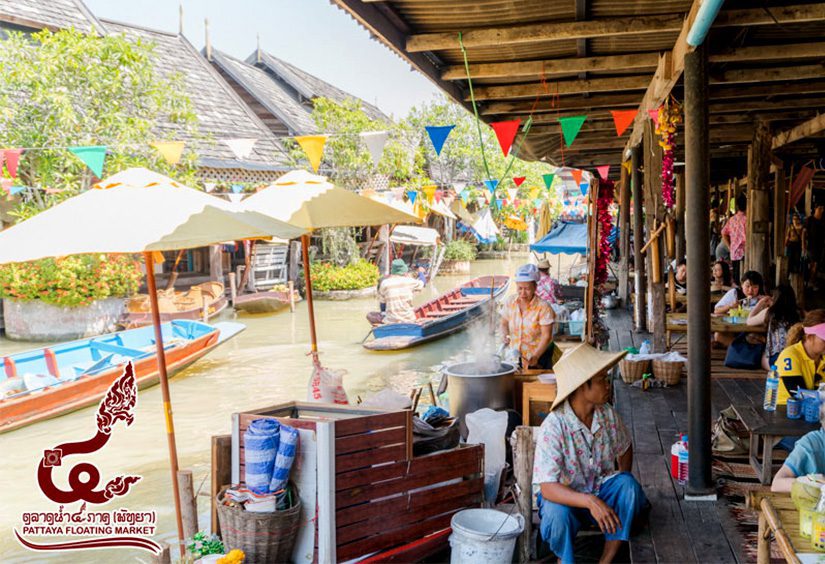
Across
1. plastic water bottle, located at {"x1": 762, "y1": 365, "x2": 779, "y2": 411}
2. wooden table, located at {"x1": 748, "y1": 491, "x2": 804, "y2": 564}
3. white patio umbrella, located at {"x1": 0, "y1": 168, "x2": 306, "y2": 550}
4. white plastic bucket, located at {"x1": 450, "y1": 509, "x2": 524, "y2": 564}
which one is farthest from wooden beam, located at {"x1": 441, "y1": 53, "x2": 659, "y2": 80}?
wooden table, located at {"x1": 748, "y1": 491, "x2": 804, "y2": 564}

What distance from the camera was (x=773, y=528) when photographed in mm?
2506

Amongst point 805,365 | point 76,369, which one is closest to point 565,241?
point 76,369

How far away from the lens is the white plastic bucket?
3.64 meters

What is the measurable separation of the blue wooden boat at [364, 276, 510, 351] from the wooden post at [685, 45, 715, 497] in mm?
9100

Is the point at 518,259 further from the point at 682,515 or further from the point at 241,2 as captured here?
the point at 241,2

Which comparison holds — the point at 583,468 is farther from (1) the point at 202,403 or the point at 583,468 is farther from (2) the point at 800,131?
(1) the point at 202,403

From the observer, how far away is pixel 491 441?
4.97 meters

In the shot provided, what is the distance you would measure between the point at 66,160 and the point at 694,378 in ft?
44.2

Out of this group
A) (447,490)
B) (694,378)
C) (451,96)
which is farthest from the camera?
(451,96)

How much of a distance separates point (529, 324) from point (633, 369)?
4.09 ft

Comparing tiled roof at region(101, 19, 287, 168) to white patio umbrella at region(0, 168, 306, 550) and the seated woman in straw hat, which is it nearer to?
white patio umbrella at region(0, 168, 306, 550)

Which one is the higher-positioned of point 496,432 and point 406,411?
point 406,411

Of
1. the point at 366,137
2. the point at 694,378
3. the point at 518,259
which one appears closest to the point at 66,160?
the point at 366,137

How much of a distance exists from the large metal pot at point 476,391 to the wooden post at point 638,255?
4.85m
